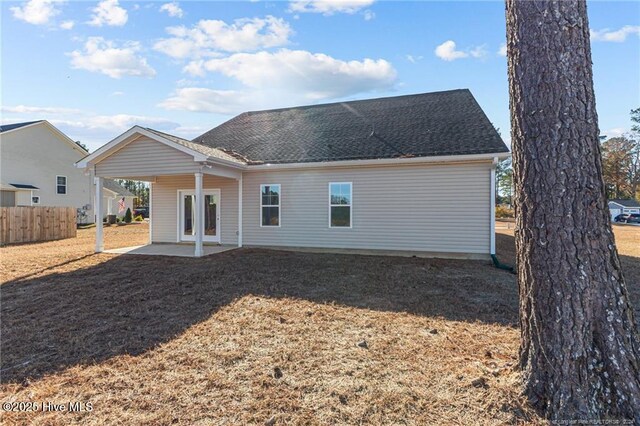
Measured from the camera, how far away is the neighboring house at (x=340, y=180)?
31.1 feet

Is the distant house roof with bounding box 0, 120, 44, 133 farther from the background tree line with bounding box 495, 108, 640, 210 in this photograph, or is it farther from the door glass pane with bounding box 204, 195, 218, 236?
the background tree line with bounding box 495, 108, 640, 210

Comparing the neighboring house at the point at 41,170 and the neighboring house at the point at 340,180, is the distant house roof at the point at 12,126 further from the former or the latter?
the neighboring house at the point at 340,180

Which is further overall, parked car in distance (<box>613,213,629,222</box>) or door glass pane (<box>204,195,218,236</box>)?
parked car in distance (<box>613,213,629,222</box>)

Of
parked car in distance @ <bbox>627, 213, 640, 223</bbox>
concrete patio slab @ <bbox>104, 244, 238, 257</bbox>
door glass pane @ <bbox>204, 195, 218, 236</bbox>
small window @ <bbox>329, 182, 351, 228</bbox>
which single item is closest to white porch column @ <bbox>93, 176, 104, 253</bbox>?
concrete patio slab @ <bbox>104, 244, 238, 257</bbox>

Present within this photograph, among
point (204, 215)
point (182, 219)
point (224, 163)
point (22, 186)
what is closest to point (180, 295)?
point (224, 163)

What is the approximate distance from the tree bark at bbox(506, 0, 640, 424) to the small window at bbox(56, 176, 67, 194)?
1153 inches

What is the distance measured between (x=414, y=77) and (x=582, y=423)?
14.6m

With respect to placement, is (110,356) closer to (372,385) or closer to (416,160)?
(372,385)

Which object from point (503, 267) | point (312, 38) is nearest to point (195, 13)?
point (312, 38)

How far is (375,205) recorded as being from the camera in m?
10.3

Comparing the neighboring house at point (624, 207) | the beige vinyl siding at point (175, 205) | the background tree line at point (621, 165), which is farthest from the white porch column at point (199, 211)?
the neighboring house at point (624, 207)

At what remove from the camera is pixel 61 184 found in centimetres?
2364

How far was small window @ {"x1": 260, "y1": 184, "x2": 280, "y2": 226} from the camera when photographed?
1127 centimetres

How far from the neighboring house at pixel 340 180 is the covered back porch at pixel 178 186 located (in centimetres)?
4
